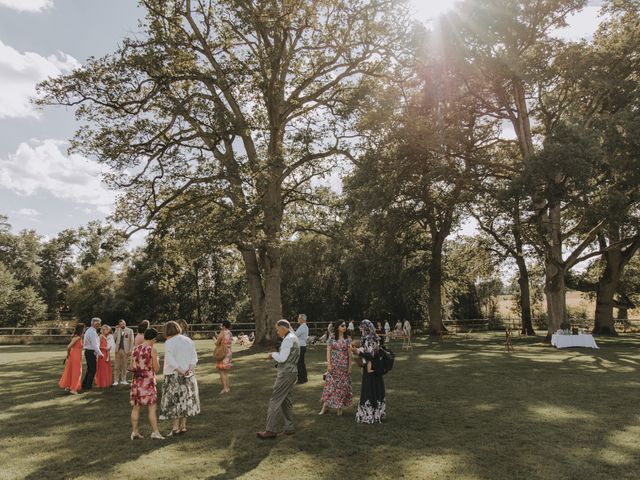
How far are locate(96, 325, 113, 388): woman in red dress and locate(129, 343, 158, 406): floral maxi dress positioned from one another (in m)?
5.62

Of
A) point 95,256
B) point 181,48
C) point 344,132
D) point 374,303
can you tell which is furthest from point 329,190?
point 95,256

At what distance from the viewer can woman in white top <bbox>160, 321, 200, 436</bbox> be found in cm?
766

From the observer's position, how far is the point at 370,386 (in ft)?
27.6

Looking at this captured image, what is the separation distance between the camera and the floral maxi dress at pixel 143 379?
762 centimetres

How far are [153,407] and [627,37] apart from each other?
26.5 m

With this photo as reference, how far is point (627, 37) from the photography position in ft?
74.3

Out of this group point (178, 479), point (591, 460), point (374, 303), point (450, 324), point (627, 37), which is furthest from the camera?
point (450, 324)

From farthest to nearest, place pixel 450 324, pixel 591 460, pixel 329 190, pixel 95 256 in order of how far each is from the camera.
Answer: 1. pixel 95 256
2. pixel 450 324
3. pixel 329 190
4. pixel 591 460

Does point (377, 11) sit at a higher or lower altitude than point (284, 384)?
higher

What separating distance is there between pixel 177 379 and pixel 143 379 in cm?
55

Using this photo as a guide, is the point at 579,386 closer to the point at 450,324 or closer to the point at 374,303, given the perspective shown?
the point at 374,303

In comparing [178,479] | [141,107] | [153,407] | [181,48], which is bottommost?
[178,479]

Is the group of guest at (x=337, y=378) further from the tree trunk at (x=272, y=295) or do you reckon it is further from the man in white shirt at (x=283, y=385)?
the tree trunk at (x=272, y=295)

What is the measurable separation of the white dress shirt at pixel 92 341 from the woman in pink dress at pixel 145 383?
5086 millimetres
